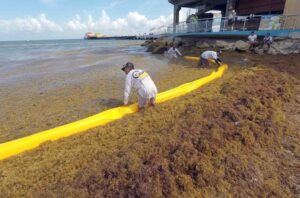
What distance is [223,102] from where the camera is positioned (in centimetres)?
494

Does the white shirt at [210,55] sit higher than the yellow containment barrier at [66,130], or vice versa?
the white shirt at [210,55]

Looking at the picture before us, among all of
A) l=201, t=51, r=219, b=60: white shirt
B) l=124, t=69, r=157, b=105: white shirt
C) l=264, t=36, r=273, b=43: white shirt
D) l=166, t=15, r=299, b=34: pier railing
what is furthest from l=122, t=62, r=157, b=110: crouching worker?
l=166, t=15, r=299, b=34: pier railing

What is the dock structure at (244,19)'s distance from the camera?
11.2 meters

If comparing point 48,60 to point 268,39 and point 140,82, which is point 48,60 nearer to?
point 140,82

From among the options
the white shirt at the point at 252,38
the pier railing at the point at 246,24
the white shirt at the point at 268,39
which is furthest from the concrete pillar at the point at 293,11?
the white shirt at the point at 252,38

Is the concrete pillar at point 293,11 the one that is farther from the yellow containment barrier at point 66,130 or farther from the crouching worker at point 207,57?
the yellow containment barrier at point 66,130

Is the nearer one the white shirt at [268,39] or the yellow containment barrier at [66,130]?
the yellow containment barrier at [66,130]

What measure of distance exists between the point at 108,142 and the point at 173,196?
158 cm

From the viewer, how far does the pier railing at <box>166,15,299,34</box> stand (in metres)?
11.1

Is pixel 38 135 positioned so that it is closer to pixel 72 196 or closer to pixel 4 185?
pixel 4 185

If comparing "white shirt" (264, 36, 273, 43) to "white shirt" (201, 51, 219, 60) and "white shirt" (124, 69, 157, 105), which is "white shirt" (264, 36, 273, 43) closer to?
"white shirt" (201, 51, 219, 60)

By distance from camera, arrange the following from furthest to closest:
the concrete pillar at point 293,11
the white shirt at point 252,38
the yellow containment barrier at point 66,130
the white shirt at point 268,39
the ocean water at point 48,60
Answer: the white shirt at point 252,38 < the ocean water at point 48,60 < the white shirt at point 268,39 < the concrete pillar at point 293,11 < the yellow containment barrier at point 66,130

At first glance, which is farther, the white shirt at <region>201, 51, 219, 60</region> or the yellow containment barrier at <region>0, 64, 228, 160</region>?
the white shirt at <region>201, 51, 219, 60</region>

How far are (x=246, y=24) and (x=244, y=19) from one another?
1023 millimetres
